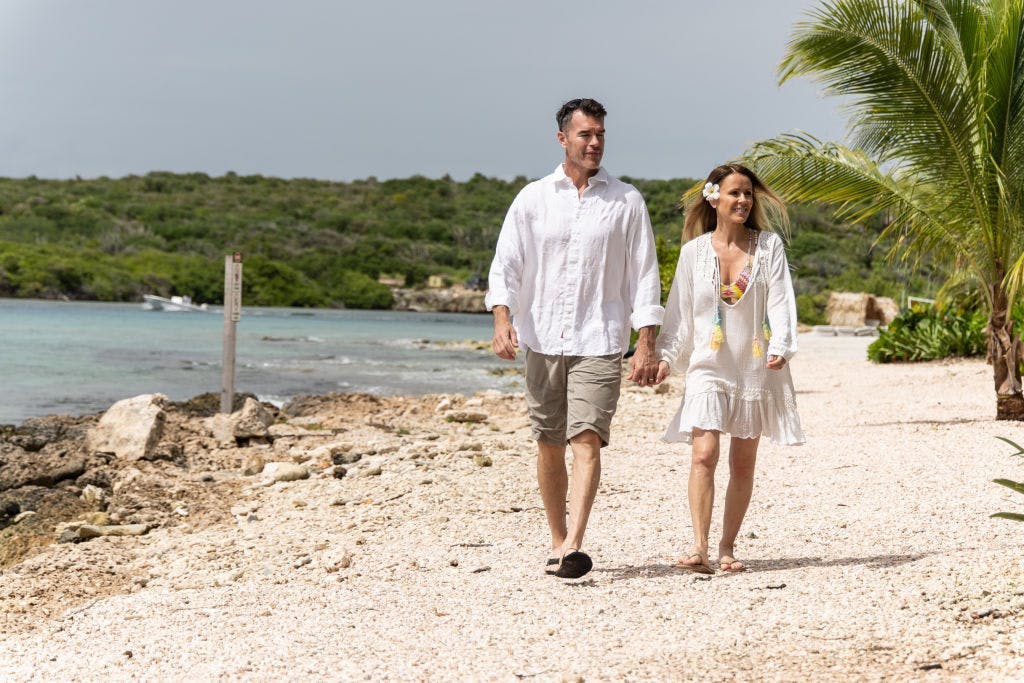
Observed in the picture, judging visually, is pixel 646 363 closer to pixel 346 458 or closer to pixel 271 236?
pixel 346 458

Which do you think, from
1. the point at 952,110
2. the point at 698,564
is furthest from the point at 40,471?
the point at 952,110

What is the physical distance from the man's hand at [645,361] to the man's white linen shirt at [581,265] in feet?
0.20

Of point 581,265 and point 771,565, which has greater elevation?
point 581,265

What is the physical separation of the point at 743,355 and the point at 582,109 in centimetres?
126

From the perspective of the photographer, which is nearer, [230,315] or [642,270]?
[642,270]

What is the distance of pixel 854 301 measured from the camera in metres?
39.2

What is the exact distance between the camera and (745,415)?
4.73 m

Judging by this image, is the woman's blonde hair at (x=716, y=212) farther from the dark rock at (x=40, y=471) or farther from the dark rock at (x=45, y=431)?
the dark rock at (x=45, y=431)

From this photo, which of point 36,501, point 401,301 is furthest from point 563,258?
point 401,301

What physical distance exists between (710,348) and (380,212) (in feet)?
307

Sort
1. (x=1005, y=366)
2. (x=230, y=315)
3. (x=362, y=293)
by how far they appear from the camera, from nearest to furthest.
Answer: (x=1005, y=366)
(x=230, y=315)
(x=362, y=293)

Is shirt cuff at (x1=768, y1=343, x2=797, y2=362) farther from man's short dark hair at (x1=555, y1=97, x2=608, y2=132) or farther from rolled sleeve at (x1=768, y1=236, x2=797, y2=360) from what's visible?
man's short dark hair at (x1=555, y1=97, x2=608, y2=132)

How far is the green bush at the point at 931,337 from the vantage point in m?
18.4

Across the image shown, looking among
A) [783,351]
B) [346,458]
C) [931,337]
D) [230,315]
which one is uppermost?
[783,351]
